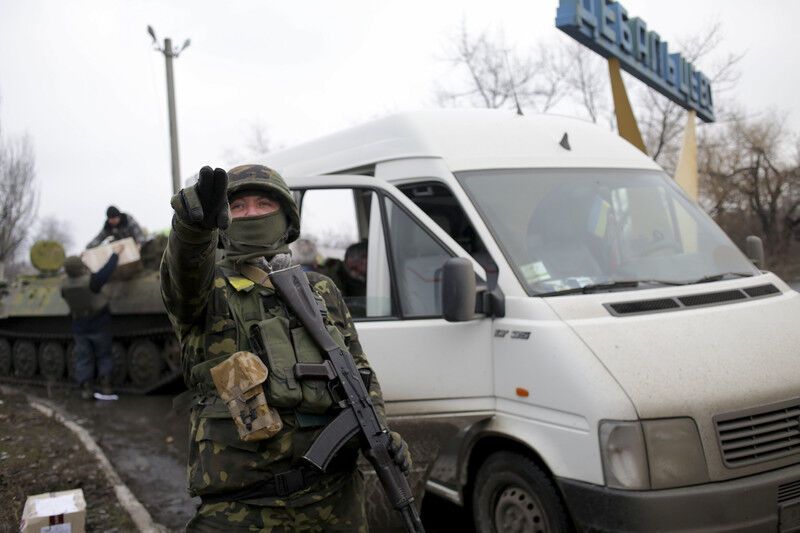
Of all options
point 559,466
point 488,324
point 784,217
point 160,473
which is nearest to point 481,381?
point 488,324

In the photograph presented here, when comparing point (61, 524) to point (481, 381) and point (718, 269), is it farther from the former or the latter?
point (718, 269)

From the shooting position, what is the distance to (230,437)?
91.4 inches

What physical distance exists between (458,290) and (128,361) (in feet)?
30.3

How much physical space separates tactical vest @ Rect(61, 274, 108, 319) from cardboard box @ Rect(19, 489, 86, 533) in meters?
6.79

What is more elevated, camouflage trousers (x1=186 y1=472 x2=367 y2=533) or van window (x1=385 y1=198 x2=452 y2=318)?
van window (x1=385 y1=198 x2=452 y2=318)

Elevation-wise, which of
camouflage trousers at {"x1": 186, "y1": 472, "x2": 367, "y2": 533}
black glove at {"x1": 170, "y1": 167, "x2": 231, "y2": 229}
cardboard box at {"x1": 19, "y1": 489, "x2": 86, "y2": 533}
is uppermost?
black glove at {"x1": 170, "y1": 167, "x2": 231, "y2": 229}

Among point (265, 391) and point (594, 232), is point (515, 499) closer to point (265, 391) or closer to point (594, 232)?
point (594, 232)

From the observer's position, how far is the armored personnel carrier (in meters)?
11.0

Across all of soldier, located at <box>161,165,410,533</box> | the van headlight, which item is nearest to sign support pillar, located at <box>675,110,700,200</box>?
the van headlight

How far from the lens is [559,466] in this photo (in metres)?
3.10

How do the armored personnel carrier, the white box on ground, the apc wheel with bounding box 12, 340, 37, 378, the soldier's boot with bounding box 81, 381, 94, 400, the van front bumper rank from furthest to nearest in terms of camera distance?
the apc wheel with bounding box 12, 340, 37, 378 < the armored personnel carrier < the soldier's boot with bounding box 81, 381, 94, 400 < the white box on ground < the van front bumper

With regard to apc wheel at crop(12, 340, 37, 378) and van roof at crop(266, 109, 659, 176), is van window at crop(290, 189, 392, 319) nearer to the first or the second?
A: van roof at crop(266, 109, 659, 176)

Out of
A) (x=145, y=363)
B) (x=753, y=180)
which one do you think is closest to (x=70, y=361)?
(x=145, y=363)

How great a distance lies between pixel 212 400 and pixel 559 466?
1509mm
